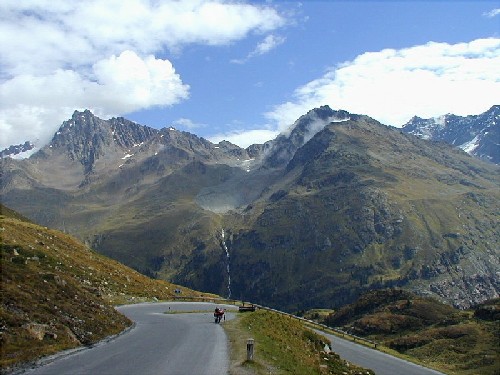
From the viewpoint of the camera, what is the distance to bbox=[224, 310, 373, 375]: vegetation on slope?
92.3 feet

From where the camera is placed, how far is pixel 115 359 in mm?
26781

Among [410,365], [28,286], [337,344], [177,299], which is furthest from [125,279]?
[28,286]

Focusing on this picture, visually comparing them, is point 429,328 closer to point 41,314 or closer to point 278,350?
point 278,350

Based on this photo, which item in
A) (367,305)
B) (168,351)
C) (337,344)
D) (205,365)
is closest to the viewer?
(205,365)

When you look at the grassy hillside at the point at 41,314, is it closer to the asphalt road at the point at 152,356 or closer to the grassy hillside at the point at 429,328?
the asphalt road at the point at 152,356

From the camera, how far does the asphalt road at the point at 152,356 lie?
24.1 m

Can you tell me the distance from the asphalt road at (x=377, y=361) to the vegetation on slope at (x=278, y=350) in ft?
34.5

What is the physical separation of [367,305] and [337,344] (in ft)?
187

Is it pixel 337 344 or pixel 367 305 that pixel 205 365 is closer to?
pixel 337 344

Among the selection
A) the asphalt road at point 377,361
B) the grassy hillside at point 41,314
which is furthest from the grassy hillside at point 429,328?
the grassy hillside at point 41,314

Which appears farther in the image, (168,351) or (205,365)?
(168,351)

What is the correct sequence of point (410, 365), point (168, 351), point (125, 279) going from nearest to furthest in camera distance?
point (168, 351) → point (410, 365) → point (125, 279)

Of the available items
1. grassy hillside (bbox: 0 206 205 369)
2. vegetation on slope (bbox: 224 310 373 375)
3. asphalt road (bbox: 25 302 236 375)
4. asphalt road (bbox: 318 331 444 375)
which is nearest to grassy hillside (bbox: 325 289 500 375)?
asphalt road (bbox: 318 331 444 375)

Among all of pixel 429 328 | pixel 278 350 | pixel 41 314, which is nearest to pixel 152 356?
pixel 41 314
